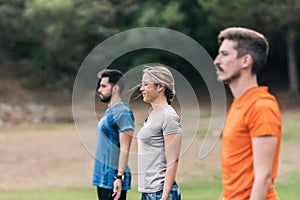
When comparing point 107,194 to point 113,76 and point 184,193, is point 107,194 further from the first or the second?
point 184,193

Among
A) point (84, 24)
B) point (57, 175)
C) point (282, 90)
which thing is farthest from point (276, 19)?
point (57, 175)

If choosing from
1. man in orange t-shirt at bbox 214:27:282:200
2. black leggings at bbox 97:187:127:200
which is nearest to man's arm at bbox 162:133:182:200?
black leggings at bbox 97:187:127:200

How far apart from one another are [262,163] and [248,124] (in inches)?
7.6

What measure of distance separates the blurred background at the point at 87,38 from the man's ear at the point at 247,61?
2263 centimetres

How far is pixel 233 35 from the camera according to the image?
Result: 335 centimetres

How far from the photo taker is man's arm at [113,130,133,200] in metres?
5.37

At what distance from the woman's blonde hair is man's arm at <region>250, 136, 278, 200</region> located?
158 centimetres

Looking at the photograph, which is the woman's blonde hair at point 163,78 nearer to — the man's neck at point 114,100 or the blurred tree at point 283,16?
the man's neck at point 114,100

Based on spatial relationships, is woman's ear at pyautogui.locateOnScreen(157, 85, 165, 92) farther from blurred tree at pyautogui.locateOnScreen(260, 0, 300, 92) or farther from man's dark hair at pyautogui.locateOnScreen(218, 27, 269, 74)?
blurred tree at pyautogui.locateOnScreen(260, 0, 300, 92)

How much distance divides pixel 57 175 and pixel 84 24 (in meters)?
14.8

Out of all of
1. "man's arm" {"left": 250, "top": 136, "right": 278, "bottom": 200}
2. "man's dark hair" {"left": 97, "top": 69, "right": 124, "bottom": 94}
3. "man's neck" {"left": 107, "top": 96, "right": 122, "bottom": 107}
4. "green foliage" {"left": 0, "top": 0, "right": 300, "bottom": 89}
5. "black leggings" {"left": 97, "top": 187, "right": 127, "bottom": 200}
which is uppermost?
"green foliage" {"left": 0, "top": 0, "right": 300, "bottom": 89}

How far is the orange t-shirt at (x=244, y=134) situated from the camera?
10.5 ft

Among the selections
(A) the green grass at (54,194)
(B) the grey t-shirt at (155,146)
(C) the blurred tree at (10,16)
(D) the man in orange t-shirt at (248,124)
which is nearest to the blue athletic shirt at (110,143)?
(B) the grey t-shirt at (155,146)

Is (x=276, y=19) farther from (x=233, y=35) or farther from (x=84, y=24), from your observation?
(x=233, y=35)
